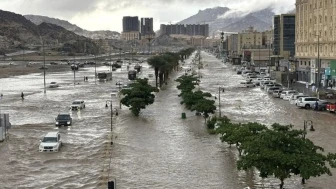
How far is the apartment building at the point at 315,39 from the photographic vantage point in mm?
62438

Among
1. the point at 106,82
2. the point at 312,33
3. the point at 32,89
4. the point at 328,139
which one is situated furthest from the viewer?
the point at 106,82

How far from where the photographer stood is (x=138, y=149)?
29719 millimetres

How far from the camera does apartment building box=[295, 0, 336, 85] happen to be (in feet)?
205

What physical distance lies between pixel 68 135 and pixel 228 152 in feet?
37.1

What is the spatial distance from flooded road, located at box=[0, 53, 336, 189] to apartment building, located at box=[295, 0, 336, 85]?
1350 centimetres

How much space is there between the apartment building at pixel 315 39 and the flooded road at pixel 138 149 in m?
13.5

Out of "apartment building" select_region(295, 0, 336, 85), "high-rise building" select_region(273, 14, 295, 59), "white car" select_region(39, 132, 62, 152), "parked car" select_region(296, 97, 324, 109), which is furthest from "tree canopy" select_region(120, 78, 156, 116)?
"high-rise building" select_region(273, 14, 295, 59)

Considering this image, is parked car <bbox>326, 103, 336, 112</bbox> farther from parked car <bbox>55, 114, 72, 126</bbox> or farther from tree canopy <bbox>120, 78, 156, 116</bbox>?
parked car <bbox>55, 114, 72, 126</bbox>

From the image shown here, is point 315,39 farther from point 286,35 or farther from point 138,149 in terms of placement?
point 286,35

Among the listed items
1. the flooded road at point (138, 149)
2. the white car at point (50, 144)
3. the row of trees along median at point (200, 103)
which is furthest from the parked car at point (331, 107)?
the white car at point (50, 144)

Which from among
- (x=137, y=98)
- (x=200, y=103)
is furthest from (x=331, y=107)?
(x=137, y=98)

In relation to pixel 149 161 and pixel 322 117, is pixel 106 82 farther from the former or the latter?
pixel 149 161

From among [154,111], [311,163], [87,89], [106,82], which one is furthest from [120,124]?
[106,82]

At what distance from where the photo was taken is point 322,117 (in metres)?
42.3
